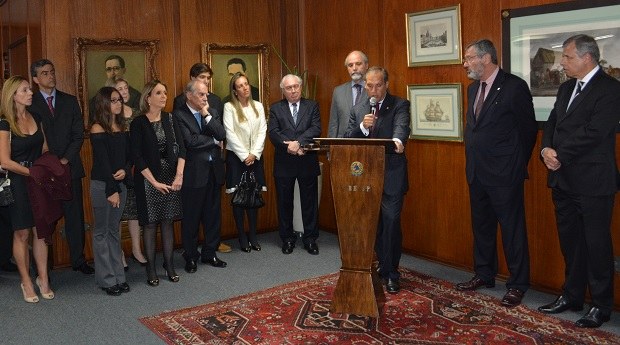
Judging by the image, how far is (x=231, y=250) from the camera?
21.8 feet

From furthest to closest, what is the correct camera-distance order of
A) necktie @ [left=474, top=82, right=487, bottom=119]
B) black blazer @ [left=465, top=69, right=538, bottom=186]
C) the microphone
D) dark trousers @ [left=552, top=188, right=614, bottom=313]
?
the microphone → necktie @ [left=474, top=82, right=487, bottom=119] → black blazer @ [left=465, top=69, right=538, bottom=186] → dark trousers @ [left=552, top=188, right=614, bottom=313]

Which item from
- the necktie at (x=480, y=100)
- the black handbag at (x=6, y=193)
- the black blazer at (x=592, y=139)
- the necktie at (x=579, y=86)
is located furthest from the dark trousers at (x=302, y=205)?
the necktie at (x=579, y=86)

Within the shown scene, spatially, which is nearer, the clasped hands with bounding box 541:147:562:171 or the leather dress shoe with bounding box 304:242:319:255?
the clasped hands with bounding box 541:147:562:171

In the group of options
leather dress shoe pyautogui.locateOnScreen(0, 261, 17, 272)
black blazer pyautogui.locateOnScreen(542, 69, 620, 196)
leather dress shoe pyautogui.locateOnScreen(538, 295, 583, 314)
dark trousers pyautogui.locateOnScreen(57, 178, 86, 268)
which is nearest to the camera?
black blazer pyautogui.locateOnScreen(542, 69, 620, 196)

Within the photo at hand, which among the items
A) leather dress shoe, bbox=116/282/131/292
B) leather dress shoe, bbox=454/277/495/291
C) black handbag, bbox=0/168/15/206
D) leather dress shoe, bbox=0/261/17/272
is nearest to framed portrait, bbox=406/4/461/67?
leather dress shoe, bbox=454/277/495/291

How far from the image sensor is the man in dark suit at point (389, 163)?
4.92 meters

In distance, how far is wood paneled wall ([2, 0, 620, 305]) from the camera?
5238mm

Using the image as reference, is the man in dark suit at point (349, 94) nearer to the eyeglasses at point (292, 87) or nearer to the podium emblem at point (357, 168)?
the eyeglasses at point (292, 87)

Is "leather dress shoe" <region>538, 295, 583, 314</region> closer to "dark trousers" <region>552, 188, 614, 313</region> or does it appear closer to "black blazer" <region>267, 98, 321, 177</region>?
"dark trousers" <region>552, 188, 614, 313</region>

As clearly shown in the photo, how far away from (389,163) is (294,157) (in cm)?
144

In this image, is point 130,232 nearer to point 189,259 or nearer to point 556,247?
point 189,259

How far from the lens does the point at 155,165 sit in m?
5.30

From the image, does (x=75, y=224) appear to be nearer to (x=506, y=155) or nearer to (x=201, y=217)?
(x=201, y=217)

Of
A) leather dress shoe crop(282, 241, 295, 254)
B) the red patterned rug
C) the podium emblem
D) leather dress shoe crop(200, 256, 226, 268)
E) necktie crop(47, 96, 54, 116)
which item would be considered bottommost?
the red patterned rug
